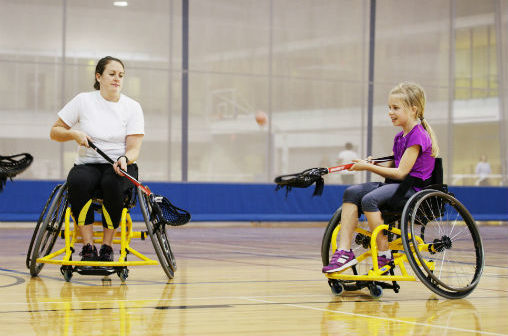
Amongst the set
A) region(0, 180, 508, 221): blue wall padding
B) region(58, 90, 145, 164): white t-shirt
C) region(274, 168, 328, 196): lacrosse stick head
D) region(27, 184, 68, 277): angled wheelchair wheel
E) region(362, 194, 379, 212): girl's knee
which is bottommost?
region(0, 180, 508, 221): blue wall padding

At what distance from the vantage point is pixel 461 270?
459 centimetres

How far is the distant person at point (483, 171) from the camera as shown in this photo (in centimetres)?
1346

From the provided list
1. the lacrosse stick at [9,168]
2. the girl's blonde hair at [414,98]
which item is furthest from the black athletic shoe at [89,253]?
the girl's blonde hair at [414,98]

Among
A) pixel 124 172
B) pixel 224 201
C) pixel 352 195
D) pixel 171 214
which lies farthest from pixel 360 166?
pixel 224 201

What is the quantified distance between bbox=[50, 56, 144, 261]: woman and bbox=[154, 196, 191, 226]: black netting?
17cm

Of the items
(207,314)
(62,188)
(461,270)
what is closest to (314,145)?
(461,270)

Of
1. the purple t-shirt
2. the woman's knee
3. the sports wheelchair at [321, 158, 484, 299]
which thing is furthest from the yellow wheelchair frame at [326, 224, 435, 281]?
the purple t-shirt

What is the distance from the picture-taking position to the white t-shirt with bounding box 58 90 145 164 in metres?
3.97

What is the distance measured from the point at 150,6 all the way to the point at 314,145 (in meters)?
3.13

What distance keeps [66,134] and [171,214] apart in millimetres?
622

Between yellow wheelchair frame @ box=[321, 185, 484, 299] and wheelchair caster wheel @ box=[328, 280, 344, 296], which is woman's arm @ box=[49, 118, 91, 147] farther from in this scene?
wheelchair caster wheel @ box=[328, 280, 344, 296]

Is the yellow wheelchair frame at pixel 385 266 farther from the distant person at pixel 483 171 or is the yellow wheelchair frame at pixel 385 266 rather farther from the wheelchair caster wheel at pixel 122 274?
the distant person at pixel 483 171

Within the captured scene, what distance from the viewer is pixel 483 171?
44.2 ft

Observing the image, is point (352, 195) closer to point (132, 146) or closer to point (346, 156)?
point (132, 146)
